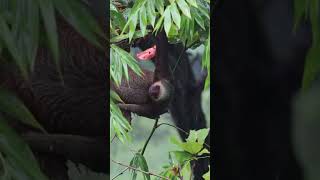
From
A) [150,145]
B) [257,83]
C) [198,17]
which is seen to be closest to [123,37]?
[198,17]

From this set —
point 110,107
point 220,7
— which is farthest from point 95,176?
point 220,7

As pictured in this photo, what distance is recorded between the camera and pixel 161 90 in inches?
97.6

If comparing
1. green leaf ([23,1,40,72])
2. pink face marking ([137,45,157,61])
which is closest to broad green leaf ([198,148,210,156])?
pink face marking ([137,45,157,61])

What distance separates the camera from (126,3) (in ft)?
7.89

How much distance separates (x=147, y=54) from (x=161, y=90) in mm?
157

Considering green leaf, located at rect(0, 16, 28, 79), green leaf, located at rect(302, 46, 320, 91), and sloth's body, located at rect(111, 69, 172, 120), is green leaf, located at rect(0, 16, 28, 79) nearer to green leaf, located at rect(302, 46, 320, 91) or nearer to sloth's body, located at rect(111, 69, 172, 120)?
sloth's body, located at rect(111, 69, 172, 120)

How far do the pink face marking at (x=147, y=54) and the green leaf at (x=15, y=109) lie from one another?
18.5 inches

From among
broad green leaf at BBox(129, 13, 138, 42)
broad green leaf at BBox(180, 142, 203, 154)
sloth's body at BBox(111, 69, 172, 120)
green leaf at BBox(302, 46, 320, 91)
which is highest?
broad green leaf at BBox(129, 13, 138, 42)

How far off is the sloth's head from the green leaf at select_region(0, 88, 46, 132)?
0.47 m

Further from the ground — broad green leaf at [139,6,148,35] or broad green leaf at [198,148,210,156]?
broad green leaf at [139,6,148,35]

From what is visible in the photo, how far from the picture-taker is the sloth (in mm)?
2439

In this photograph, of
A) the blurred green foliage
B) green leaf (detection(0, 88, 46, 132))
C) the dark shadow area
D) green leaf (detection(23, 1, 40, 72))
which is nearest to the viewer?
green leaf (detection(23, 1, 40, 72))

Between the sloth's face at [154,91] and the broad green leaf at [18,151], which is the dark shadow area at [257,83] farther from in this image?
the broad green leaf at [18,151]

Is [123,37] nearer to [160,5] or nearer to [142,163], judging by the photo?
[160,5]
